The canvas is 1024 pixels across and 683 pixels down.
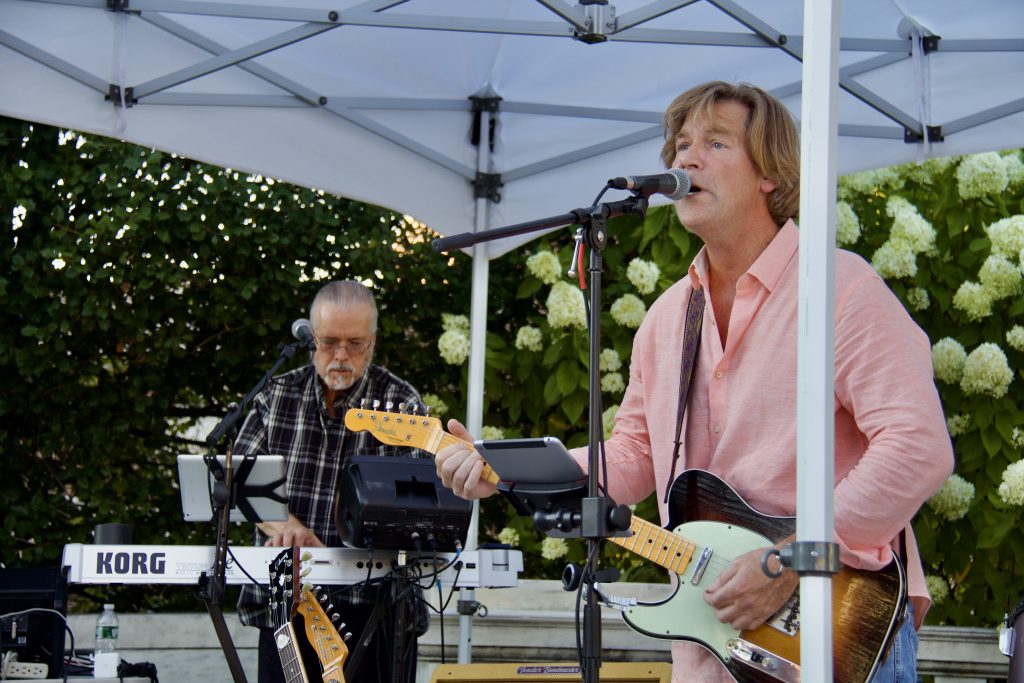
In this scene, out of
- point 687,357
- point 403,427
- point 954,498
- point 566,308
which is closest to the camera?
point 687,357

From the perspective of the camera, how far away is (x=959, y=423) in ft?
17.2

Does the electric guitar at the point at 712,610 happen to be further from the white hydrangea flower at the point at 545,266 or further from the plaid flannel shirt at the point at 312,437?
the white hydrangea flower at the point at 545,266

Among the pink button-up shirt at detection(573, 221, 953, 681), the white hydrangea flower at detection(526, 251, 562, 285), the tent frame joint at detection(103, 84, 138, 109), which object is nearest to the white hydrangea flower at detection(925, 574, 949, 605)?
the white hydrangea flower at detection(526, 251, 562, 285)

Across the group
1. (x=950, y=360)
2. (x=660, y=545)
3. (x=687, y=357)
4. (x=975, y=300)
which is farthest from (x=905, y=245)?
(x=660, y=545)

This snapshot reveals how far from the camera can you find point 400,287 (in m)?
6.22

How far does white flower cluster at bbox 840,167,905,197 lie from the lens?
561cm

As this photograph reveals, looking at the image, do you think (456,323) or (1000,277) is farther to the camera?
(456,323)

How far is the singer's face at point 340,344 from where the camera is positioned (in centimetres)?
432

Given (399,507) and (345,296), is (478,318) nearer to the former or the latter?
(345,296)

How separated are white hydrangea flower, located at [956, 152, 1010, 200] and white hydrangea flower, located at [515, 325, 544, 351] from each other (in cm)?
199

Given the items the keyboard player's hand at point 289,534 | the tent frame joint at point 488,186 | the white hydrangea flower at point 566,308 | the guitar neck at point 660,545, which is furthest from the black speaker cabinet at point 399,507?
the white hydrangea flower at point 566,308

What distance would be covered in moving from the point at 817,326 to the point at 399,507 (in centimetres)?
180

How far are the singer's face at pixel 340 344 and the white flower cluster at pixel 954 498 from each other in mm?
2418

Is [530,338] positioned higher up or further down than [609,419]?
higher up
